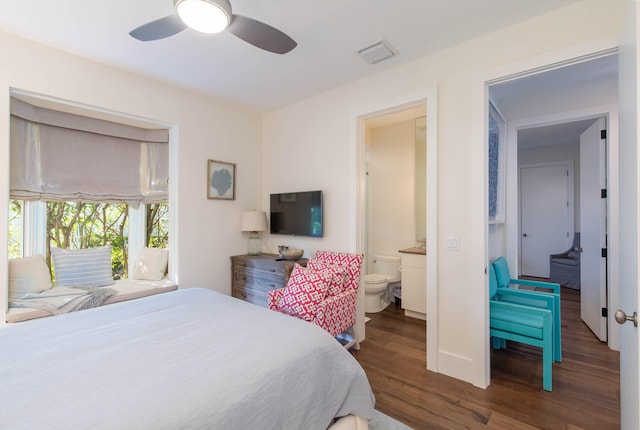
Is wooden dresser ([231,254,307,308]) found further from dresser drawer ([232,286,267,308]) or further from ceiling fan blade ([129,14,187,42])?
ceiling fan blade ([129,14,187,42])

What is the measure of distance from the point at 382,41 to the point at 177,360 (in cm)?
239

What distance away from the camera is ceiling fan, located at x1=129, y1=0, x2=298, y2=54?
1412mm

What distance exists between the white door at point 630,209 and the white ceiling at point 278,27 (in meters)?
1.05

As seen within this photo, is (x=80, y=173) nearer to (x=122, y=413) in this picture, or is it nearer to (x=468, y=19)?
(x=122, y=413)

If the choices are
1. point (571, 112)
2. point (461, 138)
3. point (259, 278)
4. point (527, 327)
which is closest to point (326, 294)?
point (259, 278)

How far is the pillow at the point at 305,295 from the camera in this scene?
7.17 ft

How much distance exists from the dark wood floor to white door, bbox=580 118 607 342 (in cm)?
29

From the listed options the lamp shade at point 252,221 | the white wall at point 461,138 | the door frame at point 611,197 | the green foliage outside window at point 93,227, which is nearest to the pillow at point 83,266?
the green foliage outside window at point 93,227

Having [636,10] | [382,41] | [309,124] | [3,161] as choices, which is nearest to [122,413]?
[636,10]

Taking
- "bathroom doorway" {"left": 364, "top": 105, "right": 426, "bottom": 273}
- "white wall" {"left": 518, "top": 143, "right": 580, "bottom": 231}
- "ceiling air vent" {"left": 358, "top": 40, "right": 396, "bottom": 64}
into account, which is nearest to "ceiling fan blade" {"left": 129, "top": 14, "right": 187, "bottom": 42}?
"ceiling air vent" {"left": 358, "top": 40, "right": 396, "bottom": 64}

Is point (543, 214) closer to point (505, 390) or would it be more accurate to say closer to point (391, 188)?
point (391, 188)

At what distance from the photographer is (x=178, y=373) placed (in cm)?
103

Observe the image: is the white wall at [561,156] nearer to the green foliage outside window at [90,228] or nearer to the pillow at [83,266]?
the green foliage outside window at [90,228]

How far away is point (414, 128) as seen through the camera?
3.97 m
